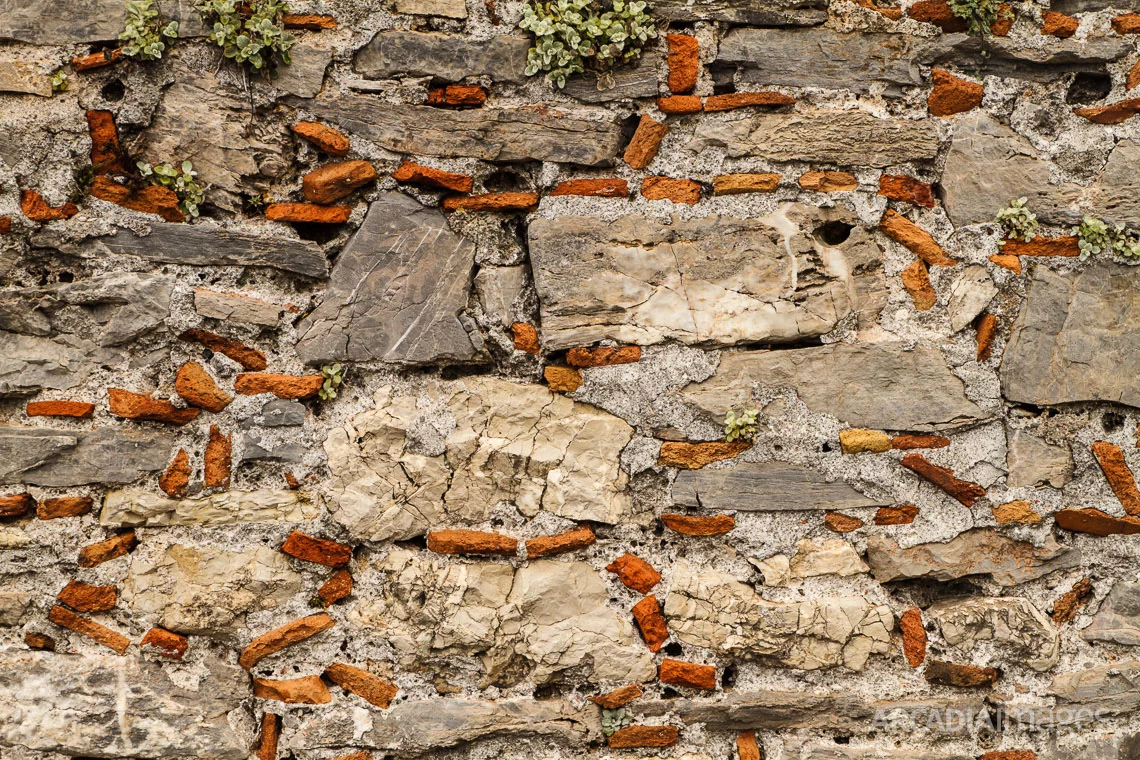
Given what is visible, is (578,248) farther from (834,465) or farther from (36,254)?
(36,254)

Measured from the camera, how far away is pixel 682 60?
1.98 meters

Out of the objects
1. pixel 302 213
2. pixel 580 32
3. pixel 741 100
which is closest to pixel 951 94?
pixel 741 100

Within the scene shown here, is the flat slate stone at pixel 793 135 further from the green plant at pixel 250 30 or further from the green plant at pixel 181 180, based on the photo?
the green plant at pixel 181 180

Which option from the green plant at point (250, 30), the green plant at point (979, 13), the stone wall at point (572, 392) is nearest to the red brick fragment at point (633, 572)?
the stone wall at point (572, 392)

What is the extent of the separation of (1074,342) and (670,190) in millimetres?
1021

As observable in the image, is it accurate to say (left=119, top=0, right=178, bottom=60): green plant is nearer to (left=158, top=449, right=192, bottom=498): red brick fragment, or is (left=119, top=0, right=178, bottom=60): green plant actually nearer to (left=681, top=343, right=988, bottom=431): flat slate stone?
(left=158, top=449, right=192, bottom=498): red brick fragment

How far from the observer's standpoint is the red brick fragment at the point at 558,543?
1.97 m

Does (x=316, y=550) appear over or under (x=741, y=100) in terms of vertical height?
under

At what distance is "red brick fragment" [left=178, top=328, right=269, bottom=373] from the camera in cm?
191

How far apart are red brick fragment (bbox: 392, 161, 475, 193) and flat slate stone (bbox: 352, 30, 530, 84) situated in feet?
0.70

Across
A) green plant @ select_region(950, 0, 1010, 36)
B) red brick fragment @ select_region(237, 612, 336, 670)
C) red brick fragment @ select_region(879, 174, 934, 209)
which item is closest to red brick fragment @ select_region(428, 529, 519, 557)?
red brick fragment @ select_region(237, 612, 336, 670)

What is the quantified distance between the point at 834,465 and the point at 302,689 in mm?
1325

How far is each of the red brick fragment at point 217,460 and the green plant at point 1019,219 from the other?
1.87 meters

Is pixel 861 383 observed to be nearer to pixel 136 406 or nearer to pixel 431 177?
pixel 431 177
